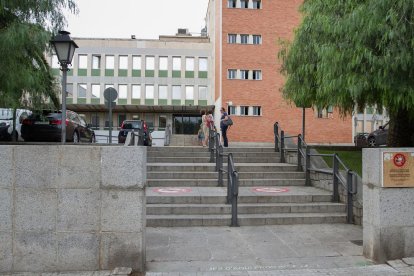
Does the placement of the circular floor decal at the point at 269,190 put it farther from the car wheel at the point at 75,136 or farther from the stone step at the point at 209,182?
the car wheel at the point at 75,136

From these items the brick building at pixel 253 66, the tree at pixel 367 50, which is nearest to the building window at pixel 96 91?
the brick building at pixel 253 66

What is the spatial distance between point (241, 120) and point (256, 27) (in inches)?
302

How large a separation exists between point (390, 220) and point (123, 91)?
130 feet

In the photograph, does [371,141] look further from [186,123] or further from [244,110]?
[186,123]

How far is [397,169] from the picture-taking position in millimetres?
5684

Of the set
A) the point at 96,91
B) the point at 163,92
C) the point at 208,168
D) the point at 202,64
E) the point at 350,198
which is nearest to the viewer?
the point at 350,198

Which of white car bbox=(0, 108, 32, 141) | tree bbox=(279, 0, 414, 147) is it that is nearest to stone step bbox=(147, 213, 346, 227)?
tree bbox=(279, 0, 414, 147)

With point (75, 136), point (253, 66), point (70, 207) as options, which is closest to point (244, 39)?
point (253, 66)

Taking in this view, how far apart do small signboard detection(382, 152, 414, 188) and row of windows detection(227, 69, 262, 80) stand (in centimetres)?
2668

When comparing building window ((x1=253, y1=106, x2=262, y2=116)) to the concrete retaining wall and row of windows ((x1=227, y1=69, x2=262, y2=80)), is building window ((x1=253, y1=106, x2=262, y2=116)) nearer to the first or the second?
row of windows ((x1=227, y1=69, x2=262, y2=80))

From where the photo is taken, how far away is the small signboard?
5656mm

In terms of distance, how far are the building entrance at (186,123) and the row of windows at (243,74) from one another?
12.1m

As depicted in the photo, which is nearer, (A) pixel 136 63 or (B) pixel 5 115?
(B) pixel 5 115

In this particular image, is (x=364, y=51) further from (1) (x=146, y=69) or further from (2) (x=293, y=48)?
(1) (x=146, y=69)
